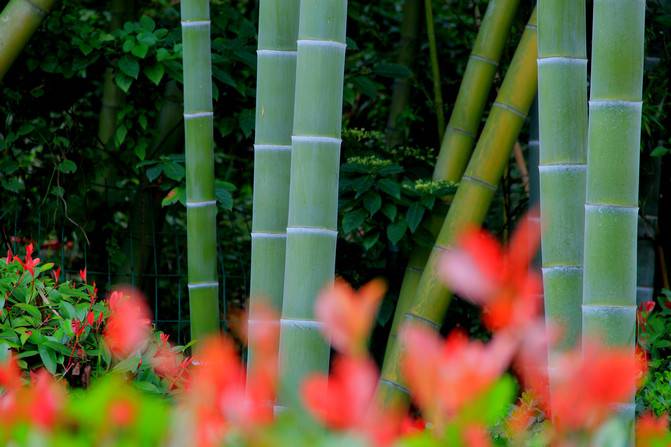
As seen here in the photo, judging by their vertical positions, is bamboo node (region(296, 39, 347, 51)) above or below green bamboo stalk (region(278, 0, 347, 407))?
above

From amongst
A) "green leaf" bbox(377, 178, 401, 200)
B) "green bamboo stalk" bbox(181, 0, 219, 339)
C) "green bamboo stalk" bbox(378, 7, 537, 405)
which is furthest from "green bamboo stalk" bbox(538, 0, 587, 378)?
"green leaf" bbox(377, 178, 401, 200)

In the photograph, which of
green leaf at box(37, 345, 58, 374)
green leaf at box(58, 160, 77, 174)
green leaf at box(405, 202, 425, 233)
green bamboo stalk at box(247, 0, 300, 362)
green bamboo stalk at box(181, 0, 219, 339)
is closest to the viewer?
green leaf at box(37, 345, 58, 374)

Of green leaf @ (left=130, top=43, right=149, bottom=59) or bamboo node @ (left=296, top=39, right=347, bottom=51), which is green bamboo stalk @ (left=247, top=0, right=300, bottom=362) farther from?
green leaf @ (left=130, top=43, right=149, bottom=59)

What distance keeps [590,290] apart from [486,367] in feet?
3.31

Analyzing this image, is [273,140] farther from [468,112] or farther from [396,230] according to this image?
[468,112]

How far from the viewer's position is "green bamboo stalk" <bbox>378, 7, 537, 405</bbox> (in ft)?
8.21

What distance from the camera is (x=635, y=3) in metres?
1.57

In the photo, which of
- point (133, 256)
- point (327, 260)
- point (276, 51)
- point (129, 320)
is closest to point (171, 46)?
point (133, 256)

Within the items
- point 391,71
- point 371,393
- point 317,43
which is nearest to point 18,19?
point 317,43

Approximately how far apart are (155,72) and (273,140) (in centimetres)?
98

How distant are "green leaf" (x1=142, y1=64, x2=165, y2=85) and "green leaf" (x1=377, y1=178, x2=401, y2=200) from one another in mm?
754

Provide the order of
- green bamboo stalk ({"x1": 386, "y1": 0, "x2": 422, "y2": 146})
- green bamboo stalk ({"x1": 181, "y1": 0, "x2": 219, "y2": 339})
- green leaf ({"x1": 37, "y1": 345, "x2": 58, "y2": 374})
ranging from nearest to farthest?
green leaf ({"x1": 37, "y1": 345, "x2": 58, "y2": 374}), green bamboo stalk ({"x1": 181, "y1": 0, "x2": 219, "y2": 339}), green bamboo stalk ({"x1": 386, "y1": 0, "x2": 422, "y2": 146})

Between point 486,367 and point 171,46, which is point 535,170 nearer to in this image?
point 171,46

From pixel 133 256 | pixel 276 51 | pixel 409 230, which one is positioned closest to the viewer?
pixel 276 51
